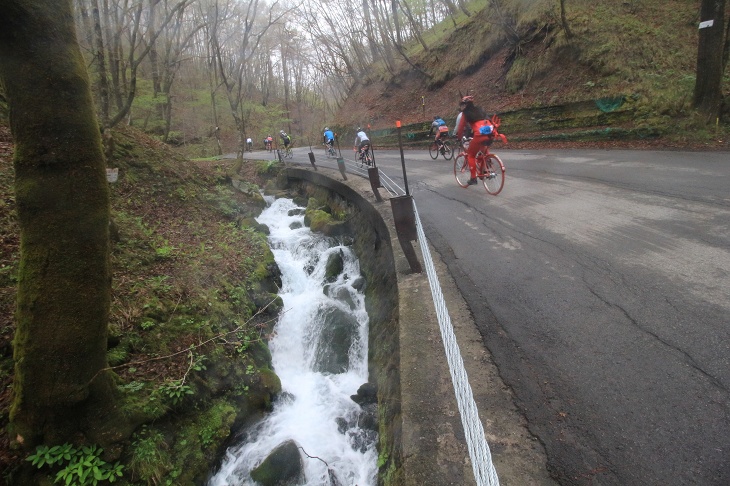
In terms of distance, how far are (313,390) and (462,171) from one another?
6.89 m

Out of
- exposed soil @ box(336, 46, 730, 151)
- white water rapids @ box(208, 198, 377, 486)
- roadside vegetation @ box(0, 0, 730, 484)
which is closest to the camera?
roadside vegetation @ box(0, 0, 730, 484)

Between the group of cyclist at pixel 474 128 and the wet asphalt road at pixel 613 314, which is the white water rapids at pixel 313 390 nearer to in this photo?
the wet asphalt road at pixel 613 314

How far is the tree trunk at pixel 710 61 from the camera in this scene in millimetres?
10188

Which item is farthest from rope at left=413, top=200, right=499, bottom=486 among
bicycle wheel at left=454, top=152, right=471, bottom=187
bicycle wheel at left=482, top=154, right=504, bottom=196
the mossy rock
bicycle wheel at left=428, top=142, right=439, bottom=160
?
bicycle wheel at left=428, top=142, right=439, bottom=160

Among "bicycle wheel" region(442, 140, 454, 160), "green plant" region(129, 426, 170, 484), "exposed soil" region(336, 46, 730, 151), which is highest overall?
"exposed soil" region(336, 46, 730, 151)

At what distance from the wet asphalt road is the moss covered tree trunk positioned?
12.0 ft

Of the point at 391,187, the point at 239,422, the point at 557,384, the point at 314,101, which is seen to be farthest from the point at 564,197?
the point at 314,101

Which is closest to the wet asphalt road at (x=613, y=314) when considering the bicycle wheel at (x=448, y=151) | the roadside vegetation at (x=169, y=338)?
the roadside vegetation at (x=169, y=338)

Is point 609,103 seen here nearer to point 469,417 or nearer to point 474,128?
point 474,128

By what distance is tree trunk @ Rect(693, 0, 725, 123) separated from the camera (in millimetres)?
10188

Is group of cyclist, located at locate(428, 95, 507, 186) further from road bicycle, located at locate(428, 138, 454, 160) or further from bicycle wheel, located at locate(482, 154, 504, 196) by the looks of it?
road bicycle, located at locate(428, 138, 454, 160)

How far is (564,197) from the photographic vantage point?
7500mm

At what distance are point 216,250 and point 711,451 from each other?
28.1 ft

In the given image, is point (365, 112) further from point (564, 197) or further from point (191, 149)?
point (564, 197)
